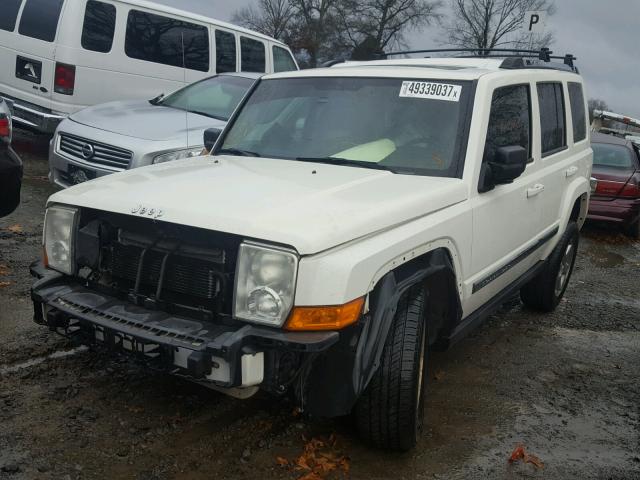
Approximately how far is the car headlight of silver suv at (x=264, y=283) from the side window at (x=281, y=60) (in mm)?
8762

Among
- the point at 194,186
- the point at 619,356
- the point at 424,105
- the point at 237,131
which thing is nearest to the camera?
the point at 194,186

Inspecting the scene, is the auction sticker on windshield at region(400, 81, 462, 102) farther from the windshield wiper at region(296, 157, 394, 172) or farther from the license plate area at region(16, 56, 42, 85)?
the license plate area at region(16, 56, 42, 85)

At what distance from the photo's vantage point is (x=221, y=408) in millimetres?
3566

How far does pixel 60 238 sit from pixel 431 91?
218 centimetres

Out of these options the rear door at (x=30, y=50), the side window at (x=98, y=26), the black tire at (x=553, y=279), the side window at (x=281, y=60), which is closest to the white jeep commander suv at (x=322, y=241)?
the black tire at (x=553, y=279)

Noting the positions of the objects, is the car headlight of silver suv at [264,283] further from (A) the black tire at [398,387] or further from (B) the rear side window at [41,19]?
(B) the rear side window at [41,19]

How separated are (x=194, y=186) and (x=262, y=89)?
1.62 m

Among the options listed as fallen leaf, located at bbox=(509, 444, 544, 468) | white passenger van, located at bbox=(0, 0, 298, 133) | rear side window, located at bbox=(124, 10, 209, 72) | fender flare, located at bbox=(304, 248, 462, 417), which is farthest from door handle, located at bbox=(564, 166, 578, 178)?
rear side window, located at bbox=(124, 10, 209, 72)

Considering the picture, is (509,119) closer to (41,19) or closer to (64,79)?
(64,79)

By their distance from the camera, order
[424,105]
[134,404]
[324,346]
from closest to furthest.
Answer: [324,346]
[134,404]
[424,105]

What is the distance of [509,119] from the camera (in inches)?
167

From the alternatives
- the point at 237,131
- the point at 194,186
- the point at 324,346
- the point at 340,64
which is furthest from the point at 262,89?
the point at 324,346

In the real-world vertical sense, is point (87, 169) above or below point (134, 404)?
above

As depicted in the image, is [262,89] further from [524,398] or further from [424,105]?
[524,398]
